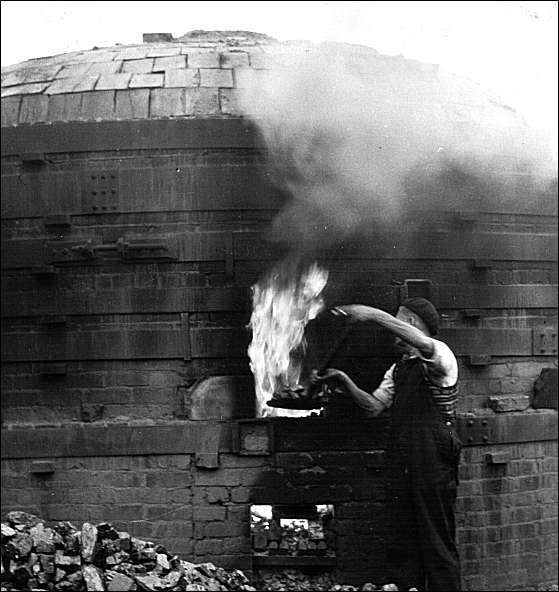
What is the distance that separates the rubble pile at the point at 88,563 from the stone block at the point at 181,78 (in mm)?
3310

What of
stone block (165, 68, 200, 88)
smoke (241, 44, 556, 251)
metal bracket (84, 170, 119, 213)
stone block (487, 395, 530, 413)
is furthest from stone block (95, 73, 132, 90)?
stone block (487, 395, 530, 413)

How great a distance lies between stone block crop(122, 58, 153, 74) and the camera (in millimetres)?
7980

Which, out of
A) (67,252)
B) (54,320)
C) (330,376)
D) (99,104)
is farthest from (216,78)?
(330,376)

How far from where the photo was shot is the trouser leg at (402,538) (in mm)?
7680

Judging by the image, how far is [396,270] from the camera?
7773 millimetres

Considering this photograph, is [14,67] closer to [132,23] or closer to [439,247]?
[132,23]

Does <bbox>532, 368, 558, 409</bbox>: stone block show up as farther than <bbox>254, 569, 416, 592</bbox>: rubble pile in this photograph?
Yes

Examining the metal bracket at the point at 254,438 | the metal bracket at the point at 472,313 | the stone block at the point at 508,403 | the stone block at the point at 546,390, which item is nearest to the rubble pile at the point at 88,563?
the metal bracket at the point at 254,438

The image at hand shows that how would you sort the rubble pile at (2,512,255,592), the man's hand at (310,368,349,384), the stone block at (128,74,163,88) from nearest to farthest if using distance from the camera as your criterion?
1. the rubble pile at (2,512,255,592)
2. the man's hand at (310,368,349,384)
3. the stone block at (128,74,163,88)

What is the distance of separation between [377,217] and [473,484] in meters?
2.20

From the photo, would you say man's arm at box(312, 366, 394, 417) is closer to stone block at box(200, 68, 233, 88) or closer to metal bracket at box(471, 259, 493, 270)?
metal bracket at box(471, 259, 493, 270)

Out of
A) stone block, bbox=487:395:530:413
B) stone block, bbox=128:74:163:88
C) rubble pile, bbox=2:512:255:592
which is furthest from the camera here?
stone block, bbox=487:395:530:413

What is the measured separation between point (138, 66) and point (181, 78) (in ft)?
1.26

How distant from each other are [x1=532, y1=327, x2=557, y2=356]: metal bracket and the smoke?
1380 millimetres
